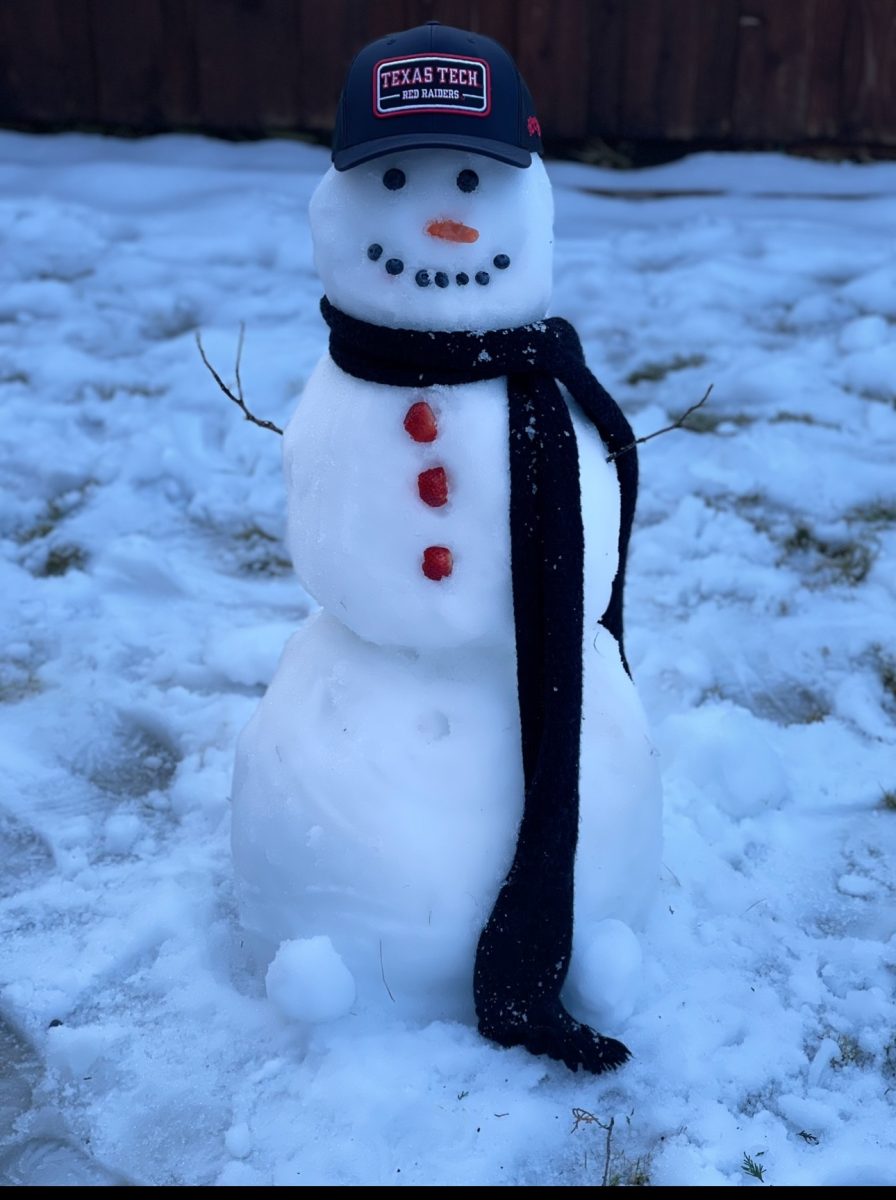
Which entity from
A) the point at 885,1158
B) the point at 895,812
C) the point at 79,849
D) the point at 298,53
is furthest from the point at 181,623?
the point at 298,53

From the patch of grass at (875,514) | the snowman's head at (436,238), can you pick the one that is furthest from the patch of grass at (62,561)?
the patch of grass at (875,514)

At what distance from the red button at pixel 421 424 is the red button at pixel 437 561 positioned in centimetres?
14

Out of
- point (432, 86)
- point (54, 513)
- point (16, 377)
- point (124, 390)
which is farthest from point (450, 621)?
point (16, 377)

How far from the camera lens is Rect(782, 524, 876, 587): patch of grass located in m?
3.11

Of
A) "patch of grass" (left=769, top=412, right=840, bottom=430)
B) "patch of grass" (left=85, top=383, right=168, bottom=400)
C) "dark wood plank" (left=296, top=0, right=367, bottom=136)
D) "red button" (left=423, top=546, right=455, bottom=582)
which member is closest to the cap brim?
"red button" (left=423, top=546, right=455, bottom=582)

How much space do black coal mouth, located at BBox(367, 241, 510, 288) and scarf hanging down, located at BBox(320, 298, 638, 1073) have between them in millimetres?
62

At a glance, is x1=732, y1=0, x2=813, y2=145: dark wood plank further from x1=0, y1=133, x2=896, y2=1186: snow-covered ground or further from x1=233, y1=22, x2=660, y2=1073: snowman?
x1=233, y1=22, x2=660, y2=1073: snowman

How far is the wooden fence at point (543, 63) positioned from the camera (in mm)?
5414

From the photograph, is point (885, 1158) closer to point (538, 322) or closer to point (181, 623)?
point (538, 322)

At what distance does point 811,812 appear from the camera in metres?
2.38

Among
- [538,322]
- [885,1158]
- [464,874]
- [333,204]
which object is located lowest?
[885,1158]

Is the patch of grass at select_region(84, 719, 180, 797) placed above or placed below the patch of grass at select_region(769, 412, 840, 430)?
above

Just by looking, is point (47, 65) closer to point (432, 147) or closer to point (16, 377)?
point (16, 377)

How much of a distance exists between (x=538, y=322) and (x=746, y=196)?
397cm
